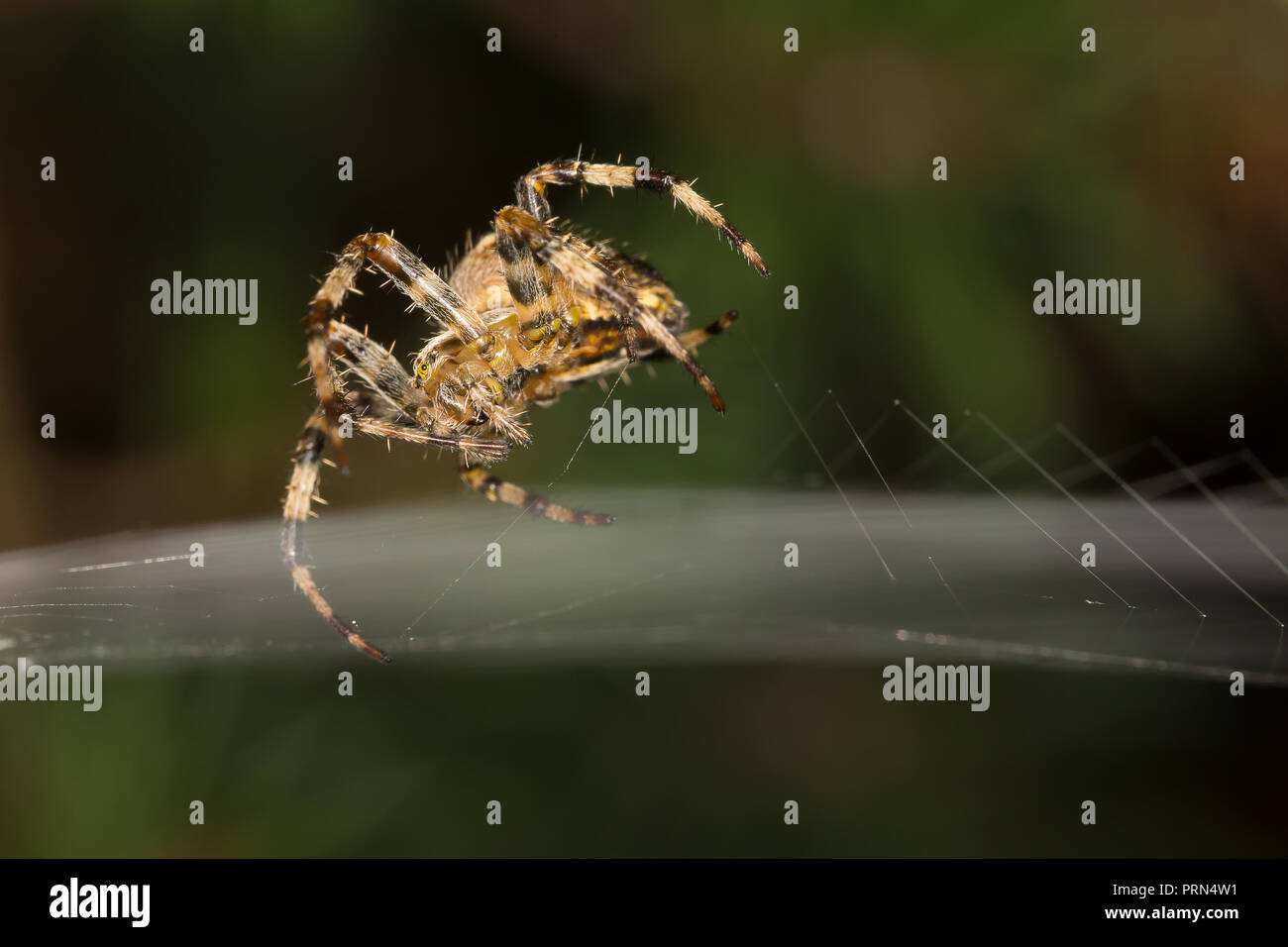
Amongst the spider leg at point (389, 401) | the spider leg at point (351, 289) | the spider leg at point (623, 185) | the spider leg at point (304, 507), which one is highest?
the spider leg at point (623, 185)

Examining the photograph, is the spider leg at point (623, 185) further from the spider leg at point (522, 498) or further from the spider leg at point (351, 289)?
the spider leg at point (522, 498)

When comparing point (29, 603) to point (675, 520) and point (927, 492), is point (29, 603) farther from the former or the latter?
point (927, 492)

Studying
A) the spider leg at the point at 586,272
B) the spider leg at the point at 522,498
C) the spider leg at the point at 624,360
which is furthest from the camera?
the spider leg at the point at 522,498

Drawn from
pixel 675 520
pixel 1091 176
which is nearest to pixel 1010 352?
pixel 1091 176

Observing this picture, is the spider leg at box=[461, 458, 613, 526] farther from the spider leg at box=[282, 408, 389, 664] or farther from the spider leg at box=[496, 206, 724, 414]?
the spider leg at box=[496, 206, 724, 414]

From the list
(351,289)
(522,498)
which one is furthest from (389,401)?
(522,498)

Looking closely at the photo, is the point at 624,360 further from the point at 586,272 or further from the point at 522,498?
the point at 522,498

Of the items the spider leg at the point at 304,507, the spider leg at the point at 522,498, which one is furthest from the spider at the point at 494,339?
the spider leg at the point at 522,498
